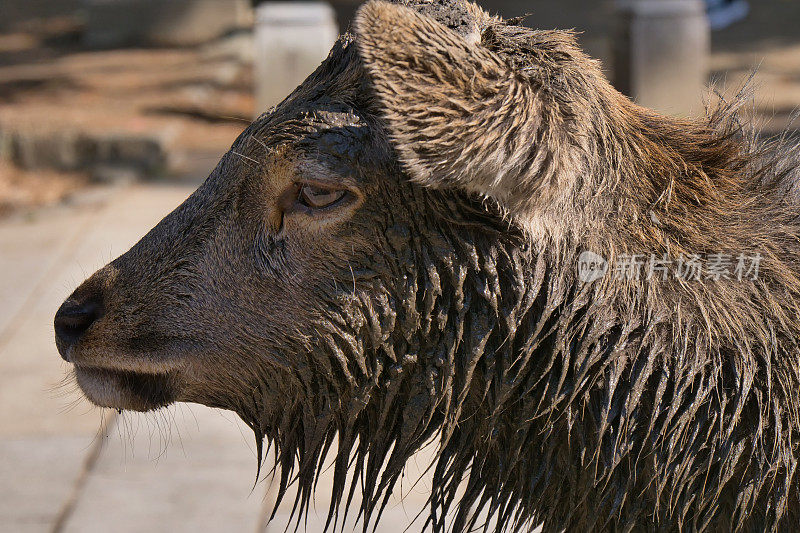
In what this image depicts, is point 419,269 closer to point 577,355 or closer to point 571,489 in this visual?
point 577,355

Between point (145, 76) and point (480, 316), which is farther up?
point (480, 316)

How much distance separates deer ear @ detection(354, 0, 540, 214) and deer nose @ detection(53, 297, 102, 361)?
100 centimetres

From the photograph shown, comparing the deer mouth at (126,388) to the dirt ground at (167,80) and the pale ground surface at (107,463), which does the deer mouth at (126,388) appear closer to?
the pale ground surface at (107,463)

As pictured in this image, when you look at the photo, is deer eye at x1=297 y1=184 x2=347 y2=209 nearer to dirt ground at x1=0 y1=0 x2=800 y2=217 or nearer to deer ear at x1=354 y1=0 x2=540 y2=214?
deer ear at x1=354 y1=0 x2=540 y2=214

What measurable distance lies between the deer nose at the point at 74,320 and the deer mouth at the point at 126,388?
0.08 meters

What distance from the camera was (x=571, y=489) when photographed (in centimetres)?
234

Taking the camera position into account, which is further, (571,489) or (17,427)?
(17,427)

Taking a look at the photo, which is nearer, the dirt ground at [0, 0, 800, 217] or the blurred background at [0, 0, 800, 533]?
the blurred background at [0, 0, 800, 533]

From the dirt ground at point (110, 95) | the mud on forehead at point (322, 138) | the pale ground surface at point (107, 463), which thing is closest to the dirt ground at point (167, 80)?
the dirt ground at point (110, 95)

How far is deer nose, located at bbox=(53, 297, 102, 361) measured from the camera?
2.51 m

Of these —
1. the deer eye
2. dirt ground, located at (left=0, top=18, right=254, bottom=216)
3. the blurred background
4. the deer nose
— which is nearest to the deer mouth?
the deer nose

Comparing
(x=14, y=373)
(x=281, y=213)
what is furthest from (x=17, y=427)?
(x=281, y=213)

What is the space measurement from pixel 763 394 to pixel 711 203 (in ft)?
1.54

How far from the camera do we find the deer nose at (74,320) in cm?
251
